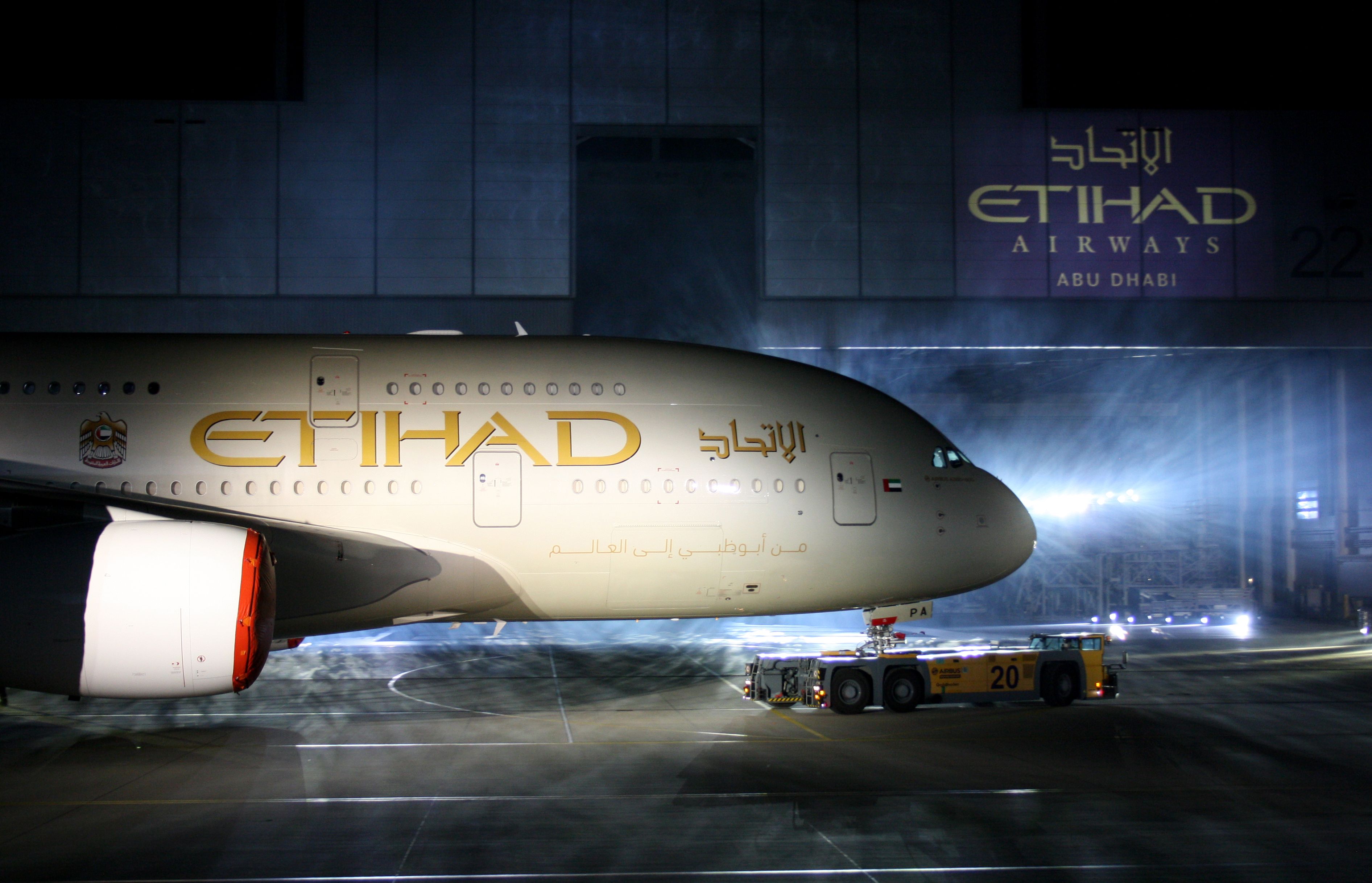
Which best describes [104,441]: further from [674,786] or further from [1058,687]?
[1058,687]

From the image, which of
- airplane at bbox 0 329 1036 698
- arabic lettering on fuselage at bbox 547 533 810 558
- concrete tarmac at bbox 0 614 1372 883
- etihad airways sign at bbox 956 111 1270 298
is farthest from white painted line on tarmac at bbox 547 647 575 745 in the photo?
etihad airways sign at bbox 956 111 1270 298

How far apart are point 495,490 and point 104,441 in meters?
5.22

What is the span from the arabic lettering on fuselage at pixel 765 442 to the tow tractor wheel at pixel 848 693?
443cm

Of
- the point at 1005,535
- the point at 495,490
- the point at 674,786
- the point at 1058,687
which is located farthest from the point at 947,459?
the point at 495,490

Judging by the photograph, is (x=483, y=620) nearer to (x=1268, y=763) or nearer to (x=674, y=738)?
(x=674, y=738)

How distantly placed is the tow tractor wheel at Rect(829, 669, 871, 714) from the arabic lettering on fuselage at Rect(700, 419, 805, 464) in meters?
4.43

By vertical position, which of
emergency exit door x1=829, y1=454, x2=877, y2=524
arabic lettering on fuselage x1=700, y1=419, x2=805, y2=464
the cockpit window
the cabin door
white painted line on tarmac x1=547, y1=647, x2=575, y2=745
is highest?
the cabin door

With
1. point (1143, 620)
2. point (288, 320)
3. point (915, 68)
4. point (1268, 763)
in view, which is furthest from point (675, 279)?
point (1268, 763)

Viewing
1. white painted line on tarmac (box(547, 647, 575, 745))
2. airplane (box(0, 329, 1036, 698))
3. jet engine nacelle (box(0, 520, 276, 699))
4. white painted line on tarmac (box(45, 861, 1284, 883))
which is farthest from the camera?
white painted line on tarmac (box(547, 647, 575, 745))

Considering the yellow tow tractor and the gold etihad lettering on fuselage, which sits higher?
the gold etihad lettering on fuselage

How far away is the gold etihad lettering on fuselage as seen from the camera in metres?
12.5

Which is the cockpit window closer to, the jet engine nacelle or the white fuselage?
the white fuselage

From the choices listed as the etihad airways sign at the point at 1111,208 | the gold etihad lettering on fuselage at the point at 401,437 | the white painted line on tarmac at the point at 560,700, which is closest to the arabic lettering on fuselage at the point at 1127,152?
the etihad airways sign at the point at 1111,208

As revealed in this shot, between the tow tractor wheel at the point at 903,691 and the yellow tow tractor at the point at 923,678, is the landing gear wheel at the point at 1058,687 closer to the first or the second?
the yellow tow tractor at the point at 923,678
